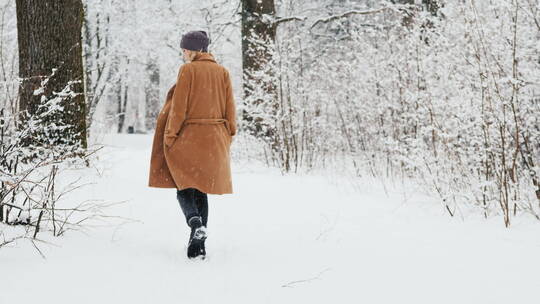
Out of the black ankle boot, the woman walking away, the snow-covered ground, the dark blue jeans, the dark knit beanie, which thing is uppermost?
the dark knit beanie

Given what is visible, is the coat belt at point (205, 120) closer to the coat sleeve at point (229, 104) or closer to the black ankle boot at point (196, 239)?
the coat sleeve at point (229, 104)

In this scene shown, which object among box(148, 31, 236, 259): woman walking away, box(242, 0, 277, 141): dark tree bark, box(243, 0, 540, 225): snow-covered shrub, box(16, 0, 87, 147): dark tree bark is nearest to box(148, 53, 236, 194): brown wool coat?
box(148, 31, 236, 259): woman walking away

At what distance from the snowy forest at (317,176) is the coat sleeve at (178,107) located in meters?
0.56

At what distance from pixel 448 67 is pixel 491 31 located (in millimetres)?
638

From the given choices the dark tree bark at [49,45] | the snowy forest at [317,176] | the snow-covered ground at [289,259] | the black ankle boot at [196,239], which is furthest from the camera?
the dark tree bark at [49,45]

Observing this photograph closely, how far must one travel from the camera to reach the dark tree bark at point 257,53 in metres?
8.27

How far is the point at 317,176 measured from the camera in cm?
759

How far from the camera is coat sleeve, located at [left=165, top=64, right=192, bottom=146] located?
130 inches

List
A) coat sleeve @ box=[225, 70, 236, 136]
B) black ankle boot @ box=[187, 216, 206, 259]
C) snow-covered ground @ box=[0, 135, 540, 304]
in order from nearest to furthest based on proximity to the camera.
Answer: snow-covered ground @ box=[0, 135, 540, 304]
black ankle boot @ box=[187, 216, 206, 259]
coat sleeve @ box=[225, 70, 236, 136]

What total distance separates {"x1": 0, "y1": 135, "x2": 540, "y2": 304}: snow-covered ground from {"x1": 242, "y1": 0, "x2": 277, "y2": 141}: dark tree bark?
331cm

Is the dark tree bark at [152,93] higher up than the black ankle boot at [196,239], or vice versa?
the dark tree bark at [152,93]

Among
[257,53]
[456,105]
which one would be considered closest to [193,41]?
[456,105]

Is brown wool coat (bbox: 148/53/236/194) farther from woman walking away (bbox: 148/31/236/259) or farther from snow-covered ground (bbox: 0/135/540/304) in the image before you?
snow-covered ground (bbox: 0/135/540/304)

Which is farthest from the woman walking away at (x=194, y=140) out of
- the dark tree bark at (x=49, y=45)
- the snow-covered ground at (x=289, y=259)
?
the dark tree bark at (x=49, y=45)
